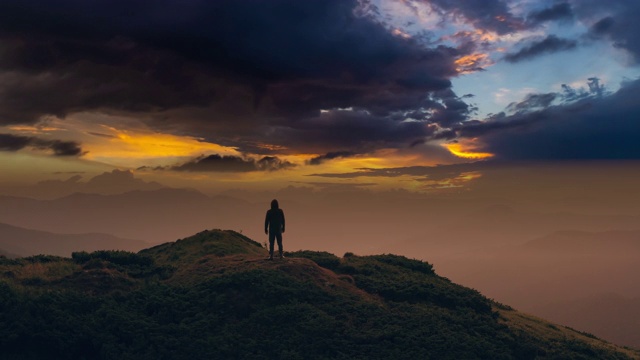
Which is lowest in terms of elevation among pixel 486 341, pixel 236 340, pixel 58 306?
pixel 486 341

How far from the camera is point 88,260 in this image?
108ft

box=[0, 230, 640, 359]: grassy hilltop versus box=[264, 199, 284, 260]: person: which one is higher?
box=[264, 199, 284, 260]: person

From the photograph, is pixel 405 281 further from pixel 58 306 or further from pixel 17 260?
pixel 17 260

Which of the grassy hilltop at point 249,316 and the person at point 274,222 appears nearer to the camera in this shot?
the grassy hilltop at point 249,316

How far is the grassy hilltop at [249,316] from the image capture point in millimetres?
21547

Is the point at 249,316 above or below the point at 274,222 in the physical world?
below

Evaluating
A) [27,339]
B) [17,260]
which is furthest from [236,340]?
[17,260]

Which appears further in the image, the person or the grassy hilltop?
the person

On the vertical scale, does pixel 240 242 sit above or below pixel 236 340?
above

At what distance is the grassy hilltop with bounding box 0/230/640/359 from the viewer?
848 inches

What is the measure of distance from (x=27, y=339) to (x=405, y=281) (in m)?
20.4

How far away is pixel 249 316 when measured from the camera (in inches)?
944

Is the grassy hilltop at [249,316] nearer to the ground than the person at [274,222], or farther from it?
nearer to the ground

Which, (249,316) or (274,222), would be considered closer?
(249,316)
